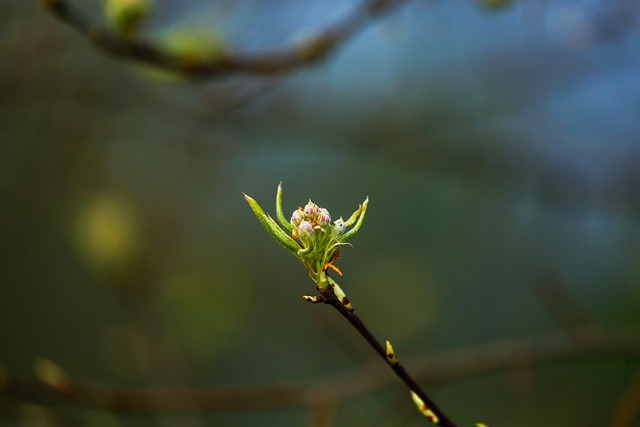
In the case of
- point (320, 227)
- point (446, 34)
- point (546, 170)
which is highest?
point (446, 34)

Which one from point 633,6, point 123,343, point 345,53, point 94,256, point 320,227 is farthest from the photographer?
point 345,53

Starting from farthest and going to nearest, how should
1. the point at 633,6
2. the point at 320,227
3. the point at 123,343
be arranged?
the point at 123,343 → the point at 633,6 → the point at 320,227

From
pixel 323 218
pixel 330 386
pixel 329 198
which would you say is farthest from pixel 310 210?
pixel 329 198

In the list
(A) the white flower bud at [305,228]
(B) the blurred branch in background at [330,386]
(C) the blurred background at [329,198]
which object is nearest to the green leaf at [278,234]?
(A) the white flower bud at [305,228]

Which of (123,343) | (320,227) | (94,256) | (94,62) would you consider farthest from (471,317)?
(320,227)

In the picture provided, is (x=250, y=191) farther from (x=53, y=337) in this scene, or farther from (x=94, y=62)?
(x=53, y=337)

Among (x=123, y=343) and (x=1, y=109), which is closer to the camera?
(x=123, y=343)

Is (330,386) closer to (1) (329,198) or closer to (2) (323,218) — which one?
(2) (323,218)
